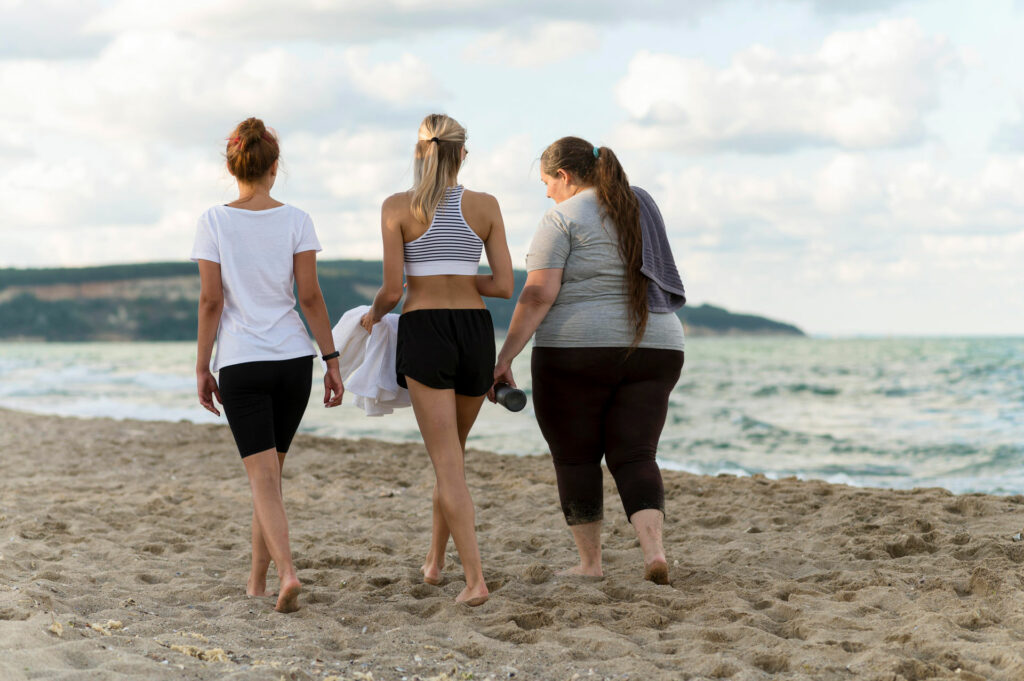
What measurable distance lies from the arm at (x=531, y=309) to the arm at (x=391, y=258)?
1.78ft

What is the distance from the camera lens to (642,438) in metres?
4.00

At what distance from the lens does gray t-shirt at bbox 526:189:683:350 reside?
3.93 metres

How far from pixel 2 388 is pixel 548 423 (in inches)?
930

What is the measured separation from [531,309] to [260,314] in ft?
3.77

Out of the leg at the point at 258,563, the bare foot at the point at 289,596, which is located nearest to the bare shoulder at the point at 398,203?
the leg at the point at 258,563

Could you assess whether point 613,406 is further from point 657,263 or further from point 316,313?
point 316,313

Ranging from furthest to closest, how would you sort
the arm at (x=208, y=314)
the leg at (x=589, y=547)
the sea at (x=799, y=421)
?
1. the sea at (x=799, y=421)
2. the leg at (x=589, y=547)
3. the arm at (x=208, y=314)

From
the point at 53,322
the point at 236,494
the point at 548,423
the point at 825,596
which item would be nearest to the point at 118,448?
the point at 236,494

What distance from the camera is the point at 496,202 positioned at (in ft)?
12.4

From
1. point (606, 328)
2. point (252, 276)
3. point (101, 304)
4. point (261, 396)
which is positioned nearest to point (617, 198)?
point (606, 328)

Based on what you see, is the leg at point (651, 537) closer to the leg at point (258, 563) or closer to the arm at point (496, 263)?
the arm at point (496, 263)

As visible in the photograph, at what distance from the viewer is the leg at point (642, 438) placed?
3.93m

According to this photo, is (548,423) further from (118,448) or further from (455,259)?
(118,448)

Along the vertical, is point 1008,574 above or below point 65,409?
above
